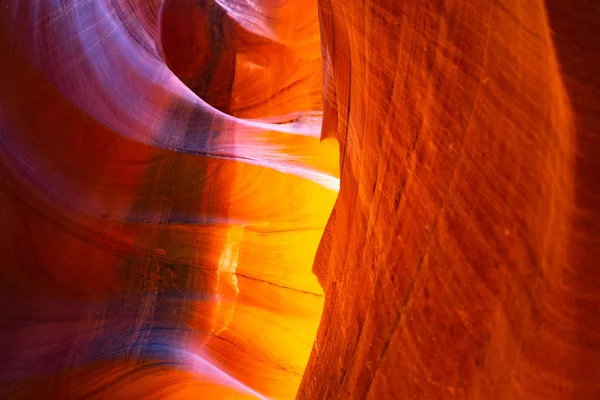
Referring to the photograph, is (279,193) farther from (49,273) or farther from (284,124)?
(49,273)

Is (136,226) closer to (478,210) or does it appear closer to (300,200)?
(300,200)

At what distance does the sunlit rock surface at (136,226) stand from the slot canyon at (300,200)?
0.05 ft

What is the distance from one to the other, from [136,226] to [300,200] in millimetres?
1158

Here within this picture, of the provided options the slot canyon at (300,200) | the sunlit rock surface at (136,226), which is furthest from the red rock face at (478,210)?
the sunlit rock surface at (136,226)

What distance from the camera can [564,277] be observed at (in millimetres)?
642

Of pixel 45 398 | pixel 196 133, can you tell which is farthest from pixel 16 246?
pixel 196 133

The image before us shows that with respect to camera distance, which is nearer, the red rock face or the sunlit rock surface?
the red rock face

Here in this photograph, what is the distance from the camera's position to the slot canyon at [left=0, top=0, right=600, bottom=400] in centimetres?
68

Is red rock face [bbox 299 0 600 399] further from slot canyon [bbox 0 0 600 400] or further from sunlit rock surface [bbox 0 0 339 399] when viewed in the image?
sunlit rock surface [bbox 0 0 339 399]

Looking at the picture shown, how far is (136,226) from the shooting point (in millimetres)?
3090

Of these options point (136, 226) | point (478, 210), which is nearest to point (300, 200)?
point (136, 226)

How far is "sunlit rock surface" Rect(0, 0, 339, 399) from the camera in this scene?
2551 mm

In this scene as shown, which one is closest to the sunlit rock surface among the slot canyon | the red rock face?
the slot canyon

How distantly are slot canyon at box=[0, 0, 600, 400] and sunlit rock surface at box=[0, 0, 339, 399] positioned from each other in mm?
14
